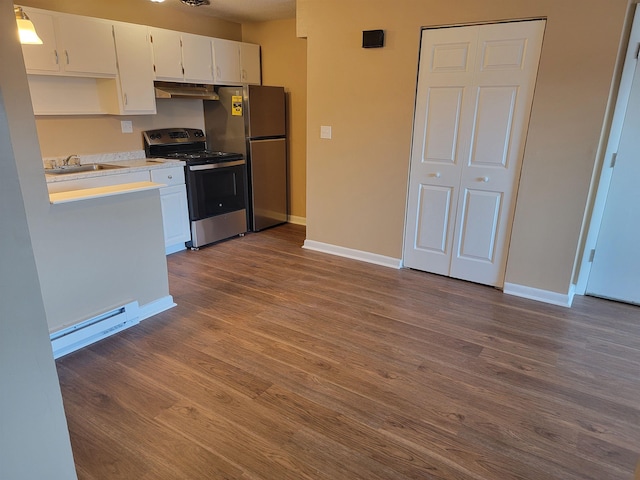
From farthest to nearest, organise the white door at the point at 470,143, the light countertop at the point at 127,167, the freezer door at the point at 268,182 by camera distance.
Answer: the freezer door at the point at 268,182 < the light countertop at the point at 127,167 < the white door at the point at 470,143

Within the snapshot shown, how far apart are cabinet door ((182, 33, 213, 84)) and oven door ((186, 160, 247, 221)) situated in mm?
996

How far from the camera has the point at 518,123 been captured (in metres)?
3.16

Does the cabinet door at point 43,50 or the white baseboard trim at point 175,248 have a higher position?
the cabinet door at point 43,50

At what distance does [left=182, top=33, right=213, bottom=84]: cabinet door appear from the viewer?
14.4 feet

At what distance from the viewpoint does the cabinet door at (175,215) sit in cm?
409

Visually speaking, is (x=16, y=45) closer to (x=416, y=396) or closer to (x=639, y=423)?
(x=416, y=396)

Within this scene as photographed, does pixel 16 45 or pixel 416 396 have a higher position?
pixel 16 45

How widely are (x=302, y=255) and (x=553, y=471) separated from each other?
9.74 feet

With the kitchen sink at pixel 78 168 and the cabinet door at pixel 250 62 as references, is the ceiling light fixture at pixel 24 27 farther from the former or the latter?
the cabinet door at pixel 250 62

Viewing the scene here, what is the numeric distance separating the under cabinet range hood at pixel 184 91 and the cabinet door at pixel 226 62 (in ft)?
0.59

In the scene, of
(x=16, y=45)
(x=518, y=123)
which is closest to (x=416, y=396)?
(x=518, y=123)

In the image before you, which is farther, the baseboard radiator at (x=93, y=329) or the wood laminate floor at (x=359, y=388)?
the baseboard radiator at (x=93, y=329)

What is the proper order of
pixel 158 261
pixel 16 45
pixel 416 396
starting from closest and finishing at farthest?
pixel 16 45, pixel 416 396, pixel 158 261

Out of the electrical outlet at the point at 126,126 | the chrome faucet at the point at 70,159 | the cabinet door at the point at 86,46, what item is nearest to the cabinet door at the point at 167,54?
the cabinet door at the point at 86,46
